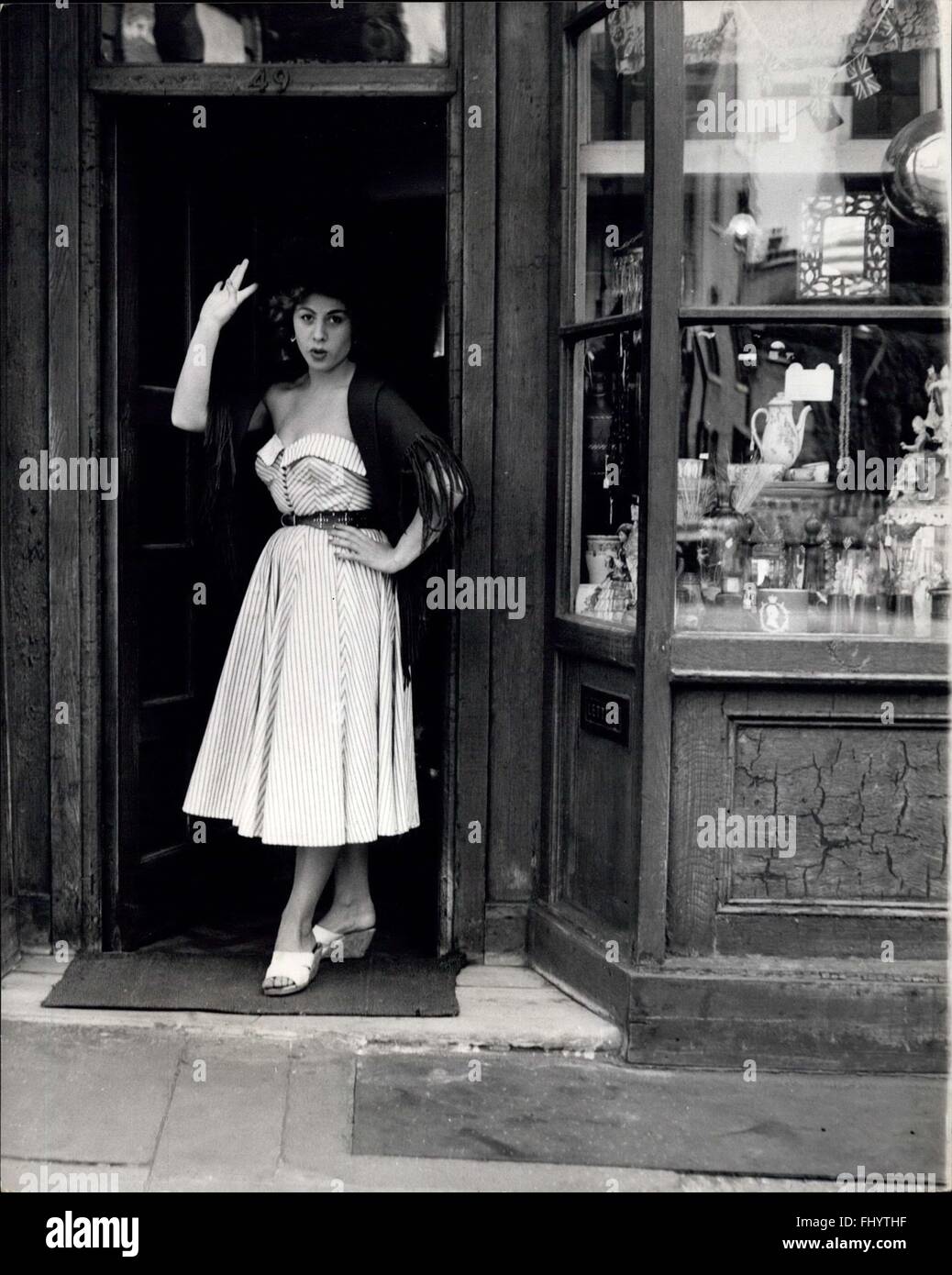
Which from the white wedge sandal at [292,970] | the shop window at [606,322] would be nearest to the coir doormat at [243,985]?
the white wedge sandal at [292,970]

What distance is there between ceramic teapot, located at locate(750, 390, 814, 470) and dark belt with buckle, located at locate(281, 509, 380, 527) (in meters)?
1.16

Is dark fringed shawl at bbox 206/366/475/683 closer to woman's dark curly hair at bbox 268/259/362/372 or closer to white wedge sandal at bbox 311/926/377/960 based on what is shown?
woman's dark curly hair at bbox 268/259/362/372

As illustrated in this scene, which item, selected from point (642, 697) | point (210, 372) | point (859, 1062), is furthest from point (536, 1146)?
point (210, 372)

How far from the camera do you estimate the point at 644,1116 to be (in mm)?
3629

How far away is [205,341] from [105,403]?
0.49 m

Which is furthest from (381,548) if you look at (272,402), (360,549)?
(272,402)

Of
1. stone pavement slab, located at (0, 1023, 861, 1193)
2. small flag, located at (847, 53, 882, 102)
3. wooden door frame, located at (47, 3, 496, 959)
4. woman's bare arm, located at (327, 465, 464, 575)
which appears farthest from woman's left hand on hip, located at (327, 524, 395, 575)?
small flag, located at (847, 53, 882, 102)

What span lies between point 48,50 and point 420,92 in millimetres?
1130

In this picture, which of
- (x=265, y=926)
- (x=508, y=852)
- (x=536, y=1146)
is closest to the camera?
(x=536, y=1146)

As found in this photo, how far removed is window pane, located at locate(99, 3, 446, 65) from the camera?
13.8 feet

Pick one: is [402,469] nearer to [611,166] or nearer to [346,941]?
[611,166]

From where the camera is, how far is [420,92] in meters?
4.19

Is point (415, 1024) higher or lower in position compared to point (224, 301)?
lower

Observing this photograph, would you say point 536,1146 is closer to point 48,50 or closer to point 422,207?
point 48,50
